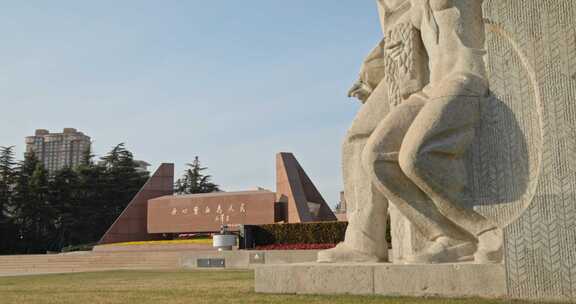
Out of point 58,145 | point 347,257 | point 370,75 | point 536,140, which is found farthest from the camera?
point 58,145

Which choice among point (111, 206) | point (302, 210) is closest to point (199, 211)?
point (302, 210)

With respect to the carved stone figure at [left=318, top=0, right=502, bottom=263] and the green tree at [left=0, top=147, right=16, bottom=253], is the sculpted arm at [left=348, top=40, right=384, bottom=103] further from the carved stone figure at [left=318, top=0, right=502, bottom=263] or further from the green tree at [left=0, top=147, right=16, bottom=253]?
the green tree at [left=0, top=147, right=16, bottom=253]

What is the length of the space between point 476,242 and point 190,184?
1574 inches

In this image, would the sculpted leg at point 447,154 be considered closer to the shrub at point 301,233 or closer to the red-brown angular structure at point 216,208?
the shrub at point 301,233

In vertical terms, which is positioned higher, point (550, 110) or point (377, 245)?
point (550, 110)

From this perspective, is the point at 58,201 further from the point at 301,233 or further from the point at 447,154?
the point at 447,154

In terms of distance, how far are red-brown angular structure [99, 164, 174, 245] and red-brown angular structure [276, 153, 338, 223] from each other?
23.3 feet

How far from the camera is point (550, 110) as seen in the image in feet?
11.8

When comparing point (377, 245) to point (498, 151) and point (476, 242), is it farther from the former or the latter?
point (498, 151)

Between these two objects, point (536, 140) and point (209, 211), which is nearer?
point (536, 140)

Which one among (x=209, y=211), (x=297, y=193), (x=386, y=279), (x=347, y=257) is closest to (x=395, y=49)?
(x=347, y=257)

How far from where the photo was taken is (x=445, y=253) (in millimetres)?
3914

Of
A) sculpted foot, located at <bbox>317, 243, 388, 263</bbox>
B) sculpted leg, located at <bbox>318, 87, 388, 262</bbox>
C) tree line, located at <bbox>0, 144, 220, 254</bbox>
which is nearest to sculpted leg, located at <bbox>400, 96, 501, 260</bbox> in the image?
sculpted leg, located at <bbox>318, 87, 388, 262</bbox>

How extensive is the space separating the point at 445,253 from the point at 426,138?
77cm
